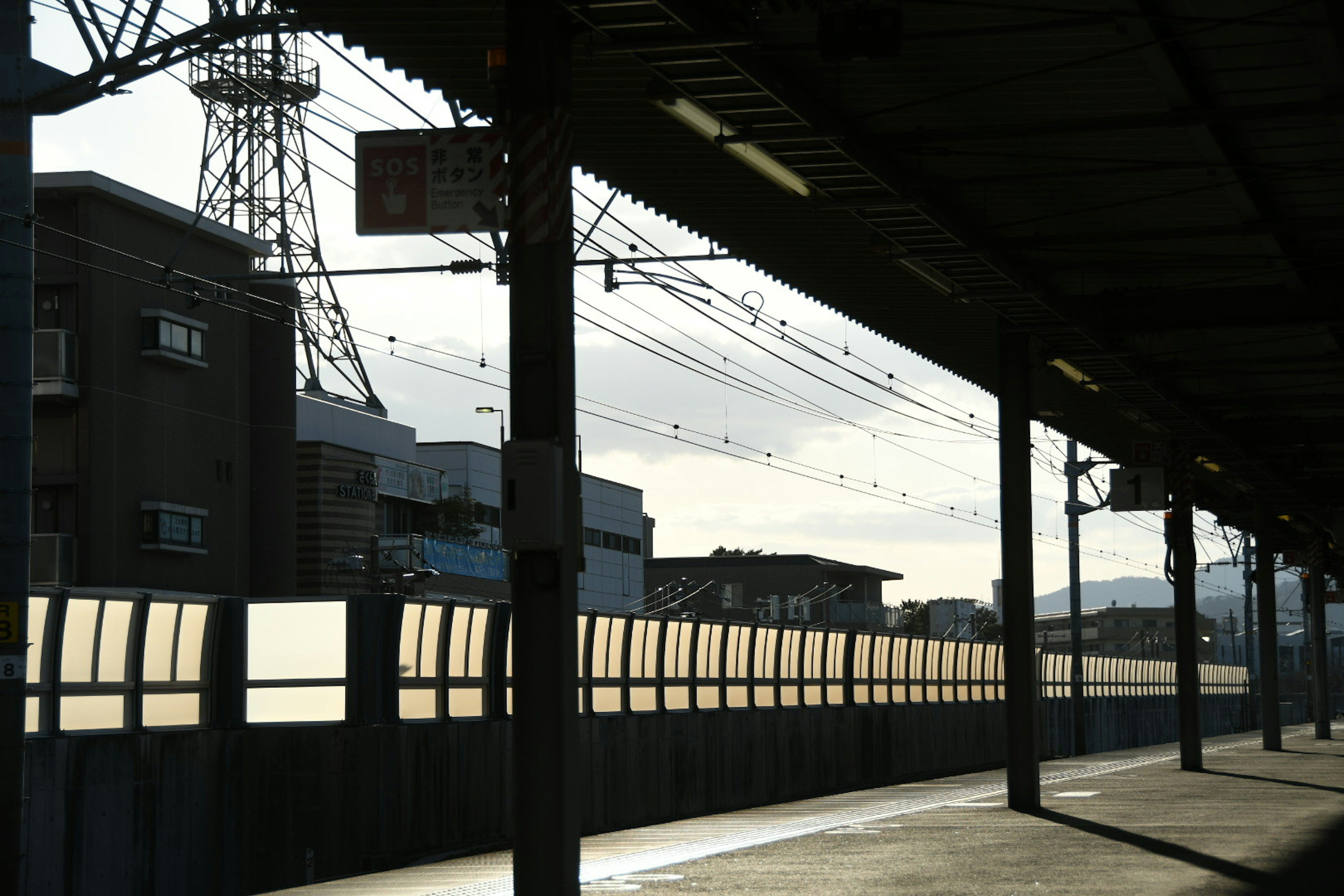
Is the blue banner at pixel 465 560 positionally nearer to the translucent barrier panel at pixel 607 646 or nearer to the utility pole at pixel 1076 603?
the utility pole at pixel 1076 603

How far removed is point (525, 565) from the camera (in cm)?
977

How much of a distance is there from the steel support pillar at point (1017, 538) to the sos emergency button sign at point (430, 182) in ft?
33.3

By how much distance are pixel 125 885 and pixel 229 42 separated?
7.95 meters

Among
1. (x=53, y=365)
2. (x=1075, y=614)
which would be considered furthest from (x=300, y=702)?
(x=1075, y=614)

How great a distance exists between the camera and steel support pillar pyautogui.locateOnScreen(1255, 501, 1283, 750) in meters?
36.1

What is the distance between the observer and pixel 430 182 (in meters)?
10.3

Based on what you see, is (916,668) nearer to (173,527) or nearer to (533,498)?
(173,527)

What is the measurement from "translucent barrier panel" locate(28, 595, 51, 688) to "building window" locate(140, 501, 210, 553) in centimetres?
2973

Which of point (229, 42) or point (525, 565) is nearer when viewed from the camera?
point (525, 565)

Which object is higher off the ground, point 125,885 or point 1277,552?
point 1277,552

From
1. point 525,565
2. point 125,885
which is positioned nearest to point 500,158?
point 525,565

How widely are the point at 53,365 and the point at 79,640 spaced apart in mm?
27694

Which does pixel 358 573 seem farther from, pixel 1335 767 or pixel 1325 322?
pixel 1325 322

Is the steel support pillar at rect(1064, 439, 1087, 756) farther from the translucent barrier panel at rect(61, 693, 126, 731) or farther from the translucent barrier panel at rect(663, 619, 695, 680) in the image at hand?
the translucent barrier panel at rect(61, 693, 126, 731)
